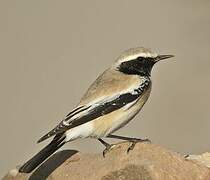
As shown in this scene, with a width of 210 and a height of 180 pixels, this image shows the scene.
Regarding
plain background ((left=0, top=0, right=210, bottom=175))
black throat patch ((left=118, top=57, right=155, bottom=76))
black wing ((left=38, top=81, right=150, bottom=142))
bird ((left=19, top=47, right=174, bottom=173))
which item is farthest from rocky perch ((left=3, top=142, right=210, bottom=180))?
plain background ((left=0, top=0, right=210, bottom=175))

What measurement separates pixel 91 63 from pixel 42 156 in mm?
3626

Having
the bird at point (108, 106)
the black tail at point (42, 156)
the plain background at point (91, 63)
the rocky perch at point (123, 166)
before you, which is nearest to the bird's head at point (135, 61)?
the bird at point (108, 106)

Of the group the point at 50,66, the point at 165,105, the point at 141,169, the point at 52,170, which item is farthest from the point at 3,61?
the point at 141,169

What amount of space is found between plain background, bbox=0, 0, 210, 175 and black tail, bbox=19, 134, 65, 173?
8.61 ft

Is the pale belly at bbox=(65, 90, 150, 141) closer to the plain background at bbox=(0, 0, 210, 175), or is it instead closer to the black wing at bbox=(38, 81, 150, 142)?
the black wing at bbox=(38, 81, 150, 142)

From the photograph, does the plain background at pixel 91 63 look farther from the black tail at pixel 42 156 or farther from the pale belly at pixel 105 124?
the black tail at pixel 42 156

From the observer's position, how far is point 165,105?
8.24 meters

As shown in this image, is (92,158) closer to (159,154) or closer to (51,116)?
(159,154)

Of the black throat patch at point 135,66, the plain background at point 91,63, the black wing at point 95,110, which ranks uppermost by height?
the black throat patch at point 135,66

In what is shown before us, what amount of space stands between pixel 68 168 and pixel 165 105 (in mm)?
3205

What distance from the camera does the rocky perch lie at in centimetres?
478

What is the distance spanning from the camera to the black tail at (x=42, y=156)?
5.06 metres

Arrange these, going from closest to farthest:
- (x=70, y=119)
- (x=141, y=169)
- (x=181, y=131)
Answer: (x=141, y=169) → (x=70, y=119) → (x=181, y=131)

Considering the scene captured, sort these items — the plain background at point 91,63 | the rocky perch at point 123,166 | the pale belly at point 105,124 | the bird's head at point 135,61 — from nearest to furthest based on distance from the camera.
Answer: the rocky perch at point 123,166, the pale belly at point 105,124, the bird's head at point 135,61, the plain background at point 91,63
